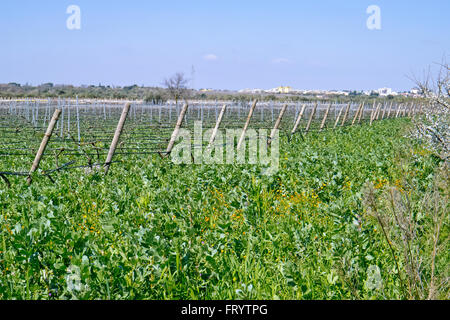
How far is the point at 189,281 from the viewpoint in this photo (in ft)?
10.6

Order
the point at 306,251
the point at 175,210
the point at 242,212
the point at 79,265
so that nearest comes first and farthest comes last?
the point at 79,265 → the point at 306,251 → the point at 175,210 → the point at 242,212

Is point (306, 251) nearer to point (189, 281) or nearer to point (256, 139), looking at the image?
point (189, 281)

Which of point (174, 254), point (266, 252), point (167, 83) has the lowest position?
point (266, 252)

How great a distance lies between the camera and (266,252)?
4.14 m
